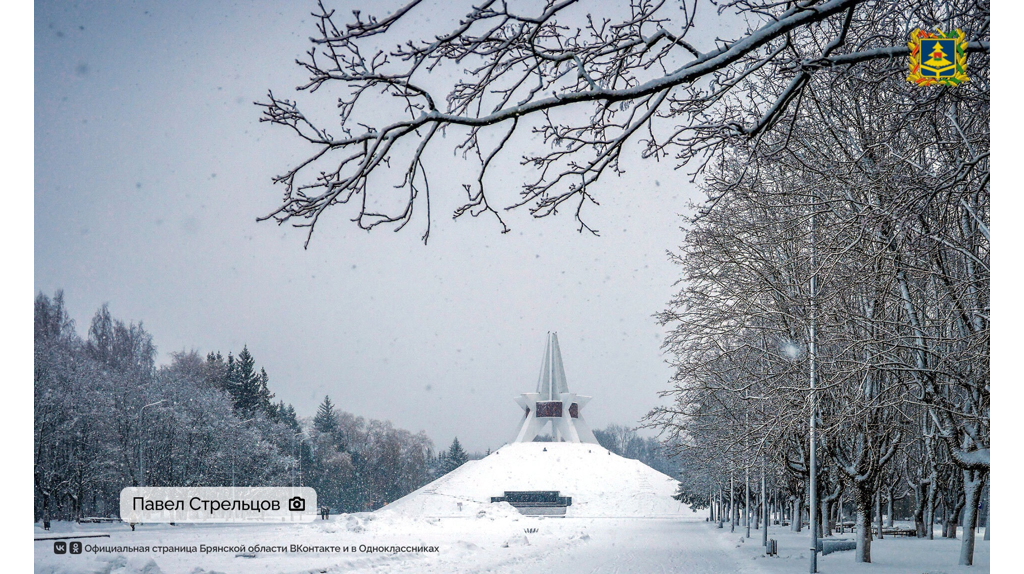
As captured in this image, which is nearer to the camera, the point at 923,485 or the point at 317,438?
the point at 923,485

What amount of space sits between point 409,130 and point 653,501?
70723 mm

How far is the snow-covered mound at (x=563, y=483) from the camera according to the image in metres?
67.1

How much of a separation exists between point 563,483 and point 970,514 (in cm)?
6040

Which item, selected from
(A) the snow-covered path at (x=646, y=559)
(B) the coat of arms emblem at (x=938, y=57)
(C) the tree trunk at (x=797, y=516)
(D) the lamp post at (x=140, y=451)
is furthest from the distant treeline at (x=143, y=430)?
(B) the coat of arms emblem at (x=938, y=57)

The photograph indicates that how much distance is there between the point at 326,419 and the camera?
76.2m

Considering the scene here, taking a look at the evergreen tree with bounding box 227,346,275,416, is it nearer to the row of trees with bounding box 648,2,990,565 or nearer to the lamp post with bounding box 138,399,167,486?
the lamp post with bounding box 138,399,167,486

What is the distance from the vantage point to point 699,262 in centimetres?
1861

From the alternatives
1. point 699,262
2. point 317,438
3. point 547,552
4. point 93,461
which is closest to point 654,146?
point 699,262

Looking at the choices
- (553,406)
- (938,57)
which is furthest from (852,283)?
(553,406)

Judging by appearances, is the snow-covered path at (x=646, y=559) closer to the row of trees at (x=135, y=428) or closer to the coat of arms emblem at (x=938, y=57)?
the coat of arms emblem at (x=938, y=57)

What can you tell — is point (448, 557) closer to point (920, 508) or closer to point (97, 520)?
point (97, 520)

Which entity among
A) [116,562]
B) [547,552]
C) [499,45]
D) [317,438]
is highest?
[499,45]

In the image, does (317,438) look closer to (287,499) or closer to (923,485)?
(923,485)

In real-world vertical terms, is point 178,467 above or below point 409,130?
below
